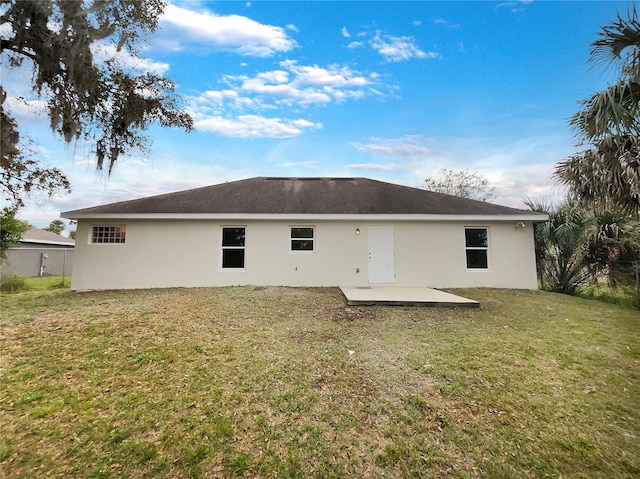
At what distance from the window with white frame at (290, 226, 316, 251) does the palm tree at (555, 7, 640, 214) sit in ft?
24.3

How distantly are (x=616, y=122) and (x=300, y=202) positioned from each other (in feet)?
27.8

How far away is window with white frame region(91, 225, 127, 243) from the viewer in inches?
393

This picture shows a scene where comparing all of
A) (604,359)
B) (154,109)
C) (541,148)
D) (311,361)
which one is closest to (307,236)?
(154,109)

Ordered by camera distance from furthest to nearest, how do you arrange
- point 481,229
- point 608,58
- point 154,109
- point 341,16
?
point 481,229
point 341,16
point 154,109
point 608,58

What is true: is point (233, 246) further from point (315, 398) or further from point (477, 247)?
point (477, 247)

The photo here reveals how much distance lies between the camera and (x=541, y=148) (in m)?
10.9

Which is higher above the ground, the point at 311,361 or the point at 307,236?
the point at 307,236

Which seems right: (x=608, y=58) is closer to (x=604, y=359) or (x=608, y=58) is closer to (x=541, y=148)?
(x=604, y=359)

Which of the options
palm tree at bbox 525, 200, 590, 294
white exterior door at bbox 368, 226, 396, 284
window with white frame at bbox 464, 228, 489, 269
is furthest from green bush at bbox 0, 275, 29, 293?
palm tree at bbox 525, 200, 590, 294

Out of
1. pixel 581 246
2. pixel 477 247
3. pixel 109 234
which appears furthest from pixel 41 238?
pixel 581 246

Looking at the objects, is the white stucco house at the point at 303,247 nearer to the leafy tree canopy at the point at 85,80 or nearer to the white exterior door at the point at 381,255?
the white exterior door at the point at 381,255

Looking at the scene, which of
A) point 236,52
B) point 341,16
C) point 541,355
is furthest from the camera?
point 236,52

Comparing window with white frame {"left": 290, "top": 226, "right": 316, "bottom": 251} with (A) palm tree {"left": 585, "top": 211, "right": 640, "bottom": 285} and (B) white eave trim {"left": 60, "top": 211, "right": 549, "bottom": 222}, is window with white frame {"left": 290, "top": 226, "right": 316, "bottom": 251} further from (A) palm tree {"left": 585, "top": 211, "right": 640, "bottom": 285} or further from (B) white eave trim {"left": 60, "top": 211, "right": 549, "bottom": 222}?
(A) palm tree {"left": 585, "top": 211, "right": 640, "bottom": 285}

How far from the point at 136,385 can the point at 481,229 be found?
430 inches
